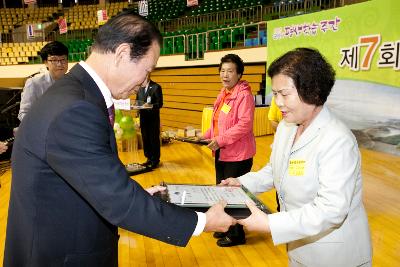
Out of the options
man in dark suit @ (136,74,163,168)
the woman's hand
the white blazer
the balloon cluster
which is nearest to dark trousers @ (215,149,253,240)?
the woman's hand

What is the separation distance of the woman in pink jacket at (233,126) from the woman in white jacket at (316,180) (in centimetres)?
142

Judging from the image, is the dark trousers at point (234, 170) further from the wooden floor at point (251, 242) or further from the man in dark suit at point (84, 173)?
the man in dark suit at point (84, 173)

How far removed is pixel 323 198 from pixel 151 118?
4429mm

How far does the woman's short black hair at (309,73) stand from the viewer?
1.27 m

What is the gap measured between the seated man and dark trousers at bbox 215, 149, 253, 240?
168cm

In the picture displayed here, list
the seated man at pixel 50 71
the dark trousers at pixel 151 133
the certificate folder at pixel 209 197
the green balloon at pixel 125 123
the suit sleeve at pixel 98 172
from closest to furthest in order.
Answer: the suit sleeve at pixel 98 172
the certificate folder at pixel 209 197
the seated man at pixel 50 71
the green balloon at pixel 125 123
the dark trousers at pixel 151 133

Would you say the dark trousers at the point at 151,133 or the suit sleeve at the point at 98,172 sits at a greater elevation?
the suit sleeve at the point at 98,172

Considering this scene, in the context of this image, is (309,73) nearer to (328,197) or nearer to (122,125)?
(328,197)

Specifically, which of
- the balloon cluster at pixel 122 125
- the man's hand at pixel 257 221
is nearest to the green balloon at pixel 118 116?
the balloon cluster at pixel 122 125

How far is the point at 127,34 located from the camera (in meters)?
1.04

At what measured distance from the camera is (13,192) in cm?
112

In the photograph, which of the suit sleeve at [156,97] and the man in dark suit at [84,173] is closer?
the man in dark suit at [84,173]

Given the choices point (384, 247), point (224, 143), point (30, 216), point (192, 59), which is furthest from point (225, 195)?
point (192, 59)

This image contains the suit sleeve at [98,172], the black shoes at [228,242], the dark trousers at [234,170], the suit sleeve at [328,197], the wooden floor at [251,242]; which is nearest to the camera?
the suit sleeve at [98,172]
